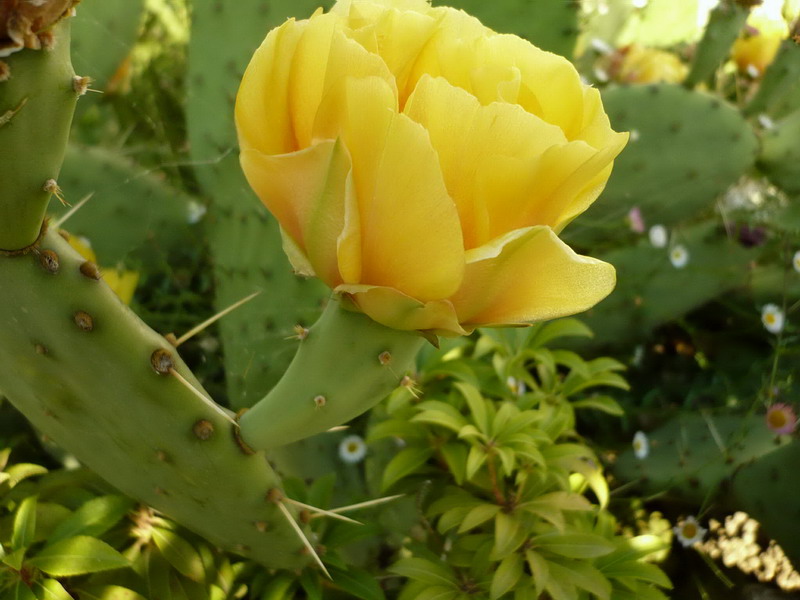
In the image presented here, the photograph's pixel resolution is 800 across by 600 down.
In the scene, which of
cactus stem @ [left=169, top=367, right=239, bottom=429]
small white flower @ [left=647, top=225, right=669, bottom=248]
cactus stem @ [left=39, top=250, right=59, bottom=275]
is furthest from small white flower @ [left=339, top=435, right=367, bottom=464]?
small white flower @ [left=647, top=225, right=669, bottom=248]

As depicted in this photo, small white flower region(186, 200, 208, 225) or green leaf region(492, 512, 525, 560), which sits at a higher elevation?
green leaf region(492, 512, 525, 560)

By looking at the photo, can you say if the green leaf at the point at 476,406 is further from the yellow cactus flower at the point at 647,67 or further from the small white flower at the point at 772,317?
the yellow cactus flower at the point at 647,67

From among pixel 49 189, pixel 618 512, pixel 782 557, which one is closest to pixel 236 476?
pixel 49 189

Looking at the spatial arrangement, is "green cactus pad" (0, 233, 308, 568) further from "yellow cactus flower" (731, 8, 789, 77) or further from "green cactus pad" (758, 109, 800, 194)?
"yellow cactus flower" (731, 8, 789, 77)

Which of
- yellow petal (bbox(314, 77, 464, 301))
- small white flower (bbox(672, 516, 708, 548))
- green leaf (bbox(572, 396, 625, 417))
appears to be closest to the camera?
yellow petal (bbox(314, 77, 464, 301))

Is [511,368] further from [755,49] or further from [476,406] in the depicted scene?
[755,49]
